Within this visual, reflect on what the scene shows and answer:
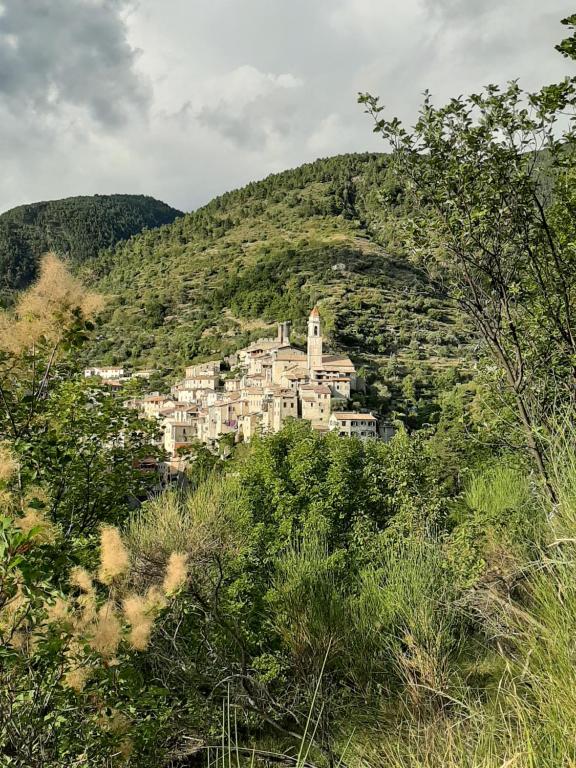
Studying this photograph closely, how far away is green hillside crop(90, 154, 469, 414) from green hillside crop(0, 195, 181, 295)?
12.8 meters

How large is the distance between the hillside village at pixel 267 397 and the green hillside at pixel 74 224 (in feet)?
168

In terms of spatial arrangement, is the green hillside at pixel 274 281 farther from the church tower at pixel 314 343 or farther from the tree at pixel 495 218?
the tree at pixel 495 218

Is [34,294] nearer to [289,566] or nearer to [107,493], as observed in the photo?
[107,493]

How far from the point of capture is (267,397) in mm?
49094

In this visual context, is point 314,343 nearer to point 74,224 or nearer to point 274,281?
point 274,281

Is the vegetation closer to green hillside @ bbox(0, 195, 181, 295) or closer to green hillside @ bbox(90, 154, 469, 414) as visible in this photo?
green hillside @ bbox(90, 154, 469, 414)

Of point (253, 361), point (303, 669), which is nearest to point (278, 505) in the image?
point (303, 669)

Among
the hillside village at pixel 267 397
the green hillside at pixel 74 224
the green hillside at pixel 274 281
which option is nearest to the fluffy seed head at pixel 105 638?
the hillside village at pixel 267 397

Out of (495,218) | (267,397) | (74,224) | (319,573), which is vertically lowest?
(319,573)

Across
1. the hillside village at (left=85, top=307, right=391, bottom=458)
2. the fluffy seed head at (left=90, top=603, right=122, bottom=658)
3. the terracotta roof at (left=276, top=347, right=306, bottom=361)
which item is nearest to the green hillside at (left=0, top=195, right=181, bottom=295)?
the hillside village at (left=85, top=307, right=391, bottom=458)

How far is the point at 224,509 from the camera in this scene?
6504 mm

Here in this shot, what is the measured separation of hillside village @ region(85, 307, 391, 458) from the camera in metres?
46.1

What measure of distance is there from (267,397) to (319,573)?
4382cm

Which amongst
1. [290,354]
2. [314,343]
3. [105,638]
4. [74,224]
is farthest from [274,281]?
[105,638]
